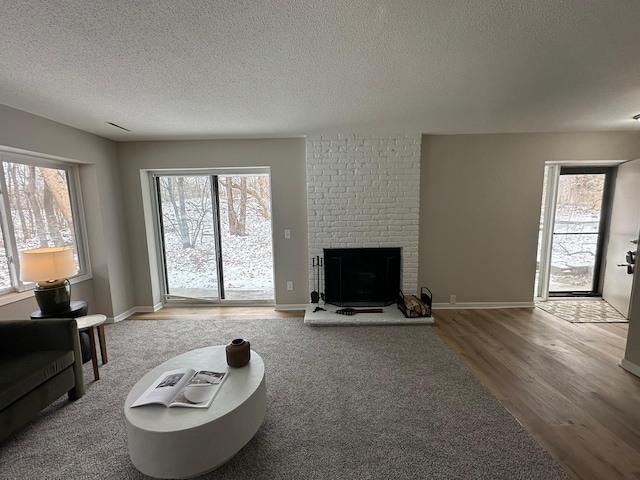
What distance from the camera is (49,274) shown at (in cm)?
232

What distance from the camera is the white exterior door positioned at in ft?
10.8

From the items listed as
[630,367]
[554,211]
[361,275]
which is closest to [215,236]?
[361,275]

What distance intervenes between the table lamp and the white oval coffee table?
159 cm

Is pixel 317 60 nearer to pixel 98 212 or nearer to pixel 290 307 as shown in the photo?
pixel 290 307

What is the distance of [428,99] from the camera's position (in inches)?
92.6

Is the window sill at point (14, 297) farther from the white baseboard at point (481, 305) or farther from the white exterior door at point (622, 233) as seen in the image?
the white exterior door at point (622, 233)

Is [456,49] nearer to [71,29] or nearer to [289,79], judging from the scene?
[289,79]

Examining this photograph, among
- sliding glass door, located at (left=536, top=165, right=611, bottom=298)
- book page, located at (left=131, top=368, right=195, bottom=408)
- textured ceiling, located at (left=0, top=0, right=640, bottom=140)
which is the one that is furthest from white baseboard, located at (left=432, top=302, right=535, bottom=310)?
book page, located at (left=131, top=368, right=195, bottom=408)

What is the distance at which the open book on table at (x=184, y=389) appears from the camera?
146cm

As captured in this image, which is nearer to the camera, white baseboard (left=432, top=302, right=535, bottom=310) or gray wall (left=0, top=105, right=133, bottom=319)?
gray wall (left=0, top=105, right=133, bottom=319)

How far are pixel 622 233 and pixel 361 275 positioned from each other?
3372 mm

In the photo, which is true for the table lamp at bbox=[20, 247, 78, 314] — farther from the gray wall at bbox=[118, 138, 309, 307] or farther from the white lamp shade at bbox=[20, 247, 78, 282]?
the gray wall at bbox=[118, 138, 309, 307]

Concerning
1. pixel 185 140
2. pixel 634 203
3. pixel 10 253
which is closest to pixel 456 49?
pixel 185 140

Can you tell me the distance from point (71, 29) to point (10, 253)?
2404 millimetres
